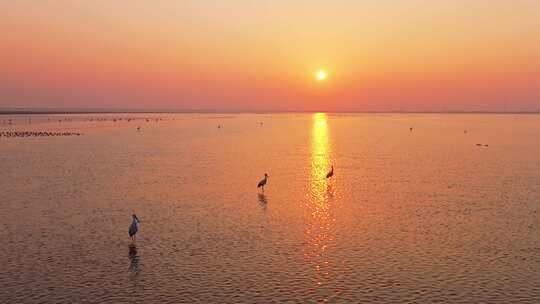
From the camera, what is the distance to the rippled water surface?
2127cm

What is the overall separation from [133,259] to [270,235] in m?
8.21

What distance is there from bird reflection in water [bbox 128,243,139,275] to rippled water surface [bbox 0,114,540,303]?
0.11m

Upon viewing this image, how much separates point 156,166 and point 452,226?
38181 millimetres

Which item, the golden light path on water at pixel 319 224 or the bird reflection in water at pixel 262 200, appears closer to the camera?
the golden light path on water at pixel 319 224

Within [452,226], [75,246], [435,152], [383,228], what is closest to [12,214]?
[75,246]

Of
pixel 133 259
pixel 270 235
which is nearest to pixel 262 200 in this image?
pixel 270 235

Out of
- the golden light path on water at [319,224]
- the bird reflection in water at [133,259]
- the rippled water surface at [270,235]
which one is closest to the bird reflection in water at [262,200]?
the rippled water surface at [270,235]

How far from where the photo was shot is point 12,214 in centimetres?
3347

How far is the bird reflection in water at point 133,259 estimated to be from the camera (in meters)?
23.3

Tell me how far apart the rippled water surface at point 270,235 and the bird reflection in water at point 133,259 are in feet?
0.35

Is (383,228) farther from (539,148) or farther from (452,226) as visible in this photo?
(539,148)

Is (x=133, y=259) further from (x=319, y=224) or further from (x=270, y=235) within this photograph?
(x=319, y=224)

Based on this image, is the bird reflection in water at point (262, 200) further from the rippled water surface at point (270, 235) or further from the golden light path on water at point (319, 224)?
the golden light path on water at point (319, 224)

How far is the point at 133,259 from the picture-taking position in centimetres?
2484
